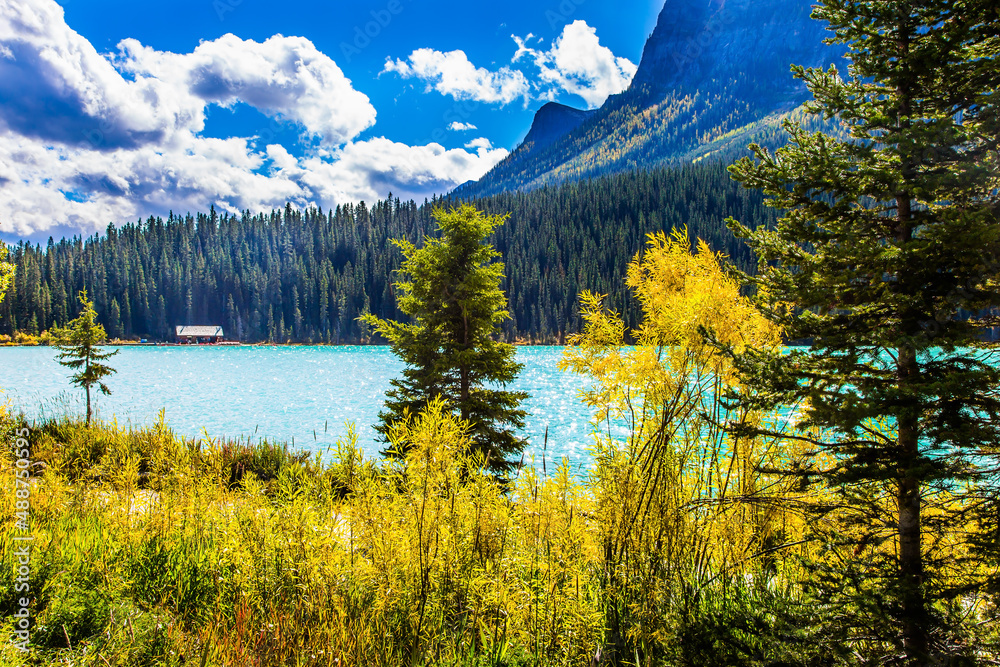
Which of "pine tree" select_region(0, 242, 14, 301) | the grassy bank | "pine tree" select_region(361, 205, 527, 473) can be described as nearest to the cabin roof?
"pine tree" select_region(361, 205, 527, 473)

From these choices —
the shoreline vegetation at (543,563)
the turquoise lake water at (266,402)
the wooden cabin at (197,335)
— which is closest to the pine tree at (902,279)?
the shoreline vegetation at (543,563)

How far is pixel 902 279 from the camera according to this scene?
7.16 ft

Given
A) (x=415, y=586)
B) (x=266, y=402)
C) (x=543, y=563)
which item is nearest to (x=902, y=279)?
(x=543, y=563)

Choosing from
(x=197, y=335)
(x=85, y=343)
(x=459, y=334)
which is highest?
(x=197, y=335)

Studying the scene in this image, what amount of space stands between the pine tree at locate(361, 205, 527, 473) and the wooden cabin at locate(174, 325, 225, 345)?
125 metres

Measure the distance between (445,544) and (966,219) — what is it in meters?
2.89

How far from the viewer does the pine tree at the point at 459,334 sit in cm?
1117

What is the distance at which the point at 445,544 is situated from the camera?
290 cm

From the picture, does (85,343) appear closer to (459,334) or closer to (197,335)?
(459,334)

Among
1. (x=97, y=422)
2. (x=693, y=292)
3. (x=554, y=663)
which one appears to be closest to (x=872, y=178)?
(x=693, y=292)

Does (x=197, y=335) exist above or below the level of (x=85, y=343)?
above

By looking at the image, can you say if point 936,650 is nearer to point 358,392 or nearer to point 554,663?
point 554,663

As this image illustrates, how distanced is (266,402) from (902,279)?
3202cm

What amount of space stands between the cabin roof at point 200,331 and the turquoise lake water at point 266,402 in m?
75.4
